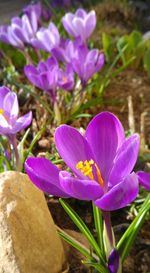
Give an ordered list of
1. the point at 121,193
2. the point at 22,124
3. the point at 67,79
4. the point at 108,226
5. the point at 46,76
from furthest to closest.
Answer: the point at 67,79 < the point at 46,76 < the point at 22,124 < the point at 108,226 < the point at 121,193

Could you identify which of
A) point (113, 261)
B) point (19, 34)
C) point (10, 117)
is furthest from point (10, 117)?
point (19, 34)

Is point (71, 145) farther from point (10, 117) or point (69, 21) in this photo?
point (69, 21)

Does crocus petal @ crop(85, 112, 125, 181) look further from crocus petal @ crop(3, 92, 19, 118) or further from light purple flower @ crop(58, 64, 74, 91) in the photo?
light purple flower @ crop(58, 64, 74, 91)

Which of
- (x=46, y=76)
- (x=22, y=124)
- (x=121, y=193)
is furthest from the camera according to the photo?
(x=46, y=76)

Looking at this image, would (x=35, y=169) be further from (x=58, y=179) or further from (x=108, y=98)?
(x=108, y=98)

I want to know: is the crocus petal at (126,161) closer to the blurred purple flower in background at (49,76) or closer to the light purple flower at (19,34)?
the blurred purple flower in background at (49,76)

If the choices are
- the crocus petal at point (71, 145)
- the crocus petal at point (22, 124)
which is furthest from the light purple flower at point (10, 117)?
the crocus petal at point (71, 145)

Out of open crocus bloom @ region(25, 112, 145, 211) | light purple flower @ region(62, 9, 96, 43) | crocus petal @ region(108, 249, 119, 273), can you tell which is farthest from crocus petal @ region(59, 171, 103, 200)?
light purple flower @ region(62, 9, 96, 43)
